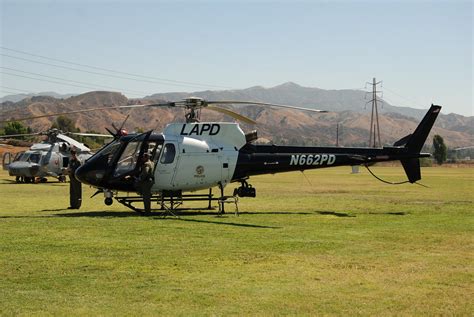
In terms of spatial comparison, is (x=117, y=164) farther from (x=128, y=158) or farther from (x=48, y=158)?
(x=48, y=158)

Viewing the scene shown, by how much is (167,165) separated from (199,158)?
100 cm

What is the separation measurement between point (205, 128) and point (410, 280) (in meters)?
11.2

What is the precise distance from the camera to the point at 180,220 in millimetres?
16719

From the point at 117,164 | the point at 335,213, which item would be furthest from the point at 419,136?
the point at 117,164

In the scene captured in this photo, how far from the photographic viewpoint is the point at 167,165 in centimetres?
1875

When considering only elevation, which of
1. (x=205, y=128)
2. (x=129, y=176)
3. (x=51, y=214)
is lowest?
(x=51, y=214)

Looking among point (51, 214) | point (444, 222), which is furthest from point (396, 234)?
point (51, 214)

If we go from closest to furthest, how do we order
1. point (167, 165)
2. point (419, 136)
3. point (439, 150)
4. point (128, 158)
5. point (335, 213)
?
point (128, 158) < point (167, 165) < point (335, 213) < point (419, 136) < point (439, 150)

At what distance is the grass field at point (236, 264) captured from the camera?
7785mm

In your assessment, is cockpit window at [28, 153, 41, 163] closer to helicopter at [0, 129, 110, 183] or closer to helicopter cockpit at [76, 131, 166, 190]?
helicopter at [0, 129, 110, 183]

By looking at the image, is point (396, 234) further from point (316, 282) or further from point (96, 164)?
point (96, 164)

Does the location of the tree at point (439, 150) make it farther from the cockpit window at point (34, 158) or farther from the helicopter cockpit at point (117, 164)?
the helicopter cockpit at point (117, 164)

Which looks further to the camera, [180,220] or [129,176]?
[129,176]

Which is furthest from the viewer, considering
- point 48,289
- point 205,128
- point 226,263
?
point 205,128
